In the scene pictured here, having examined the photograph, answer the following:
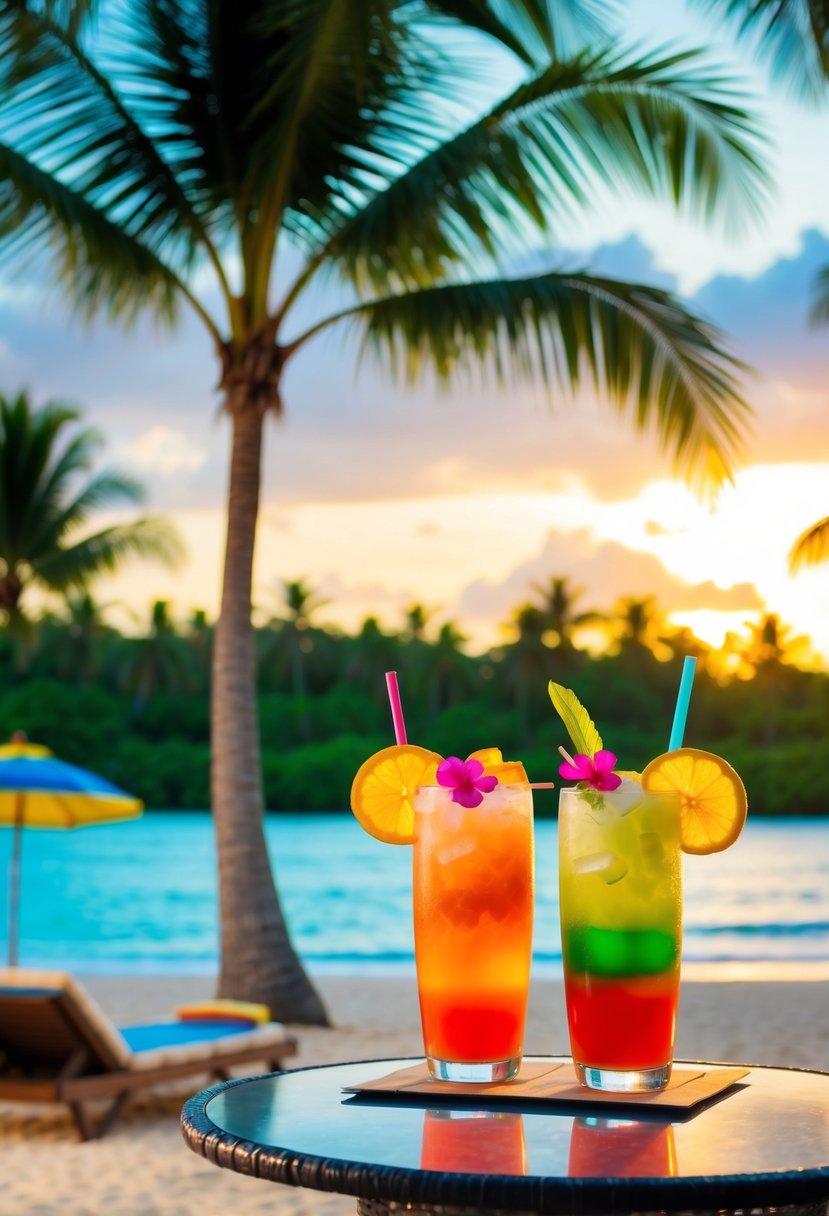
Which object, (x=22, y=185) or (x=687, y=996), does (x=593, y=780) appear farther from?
(x=687, y=996)

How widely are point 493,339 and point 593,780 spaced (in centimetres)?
612

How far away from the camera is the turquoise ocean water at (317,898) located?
20.3m

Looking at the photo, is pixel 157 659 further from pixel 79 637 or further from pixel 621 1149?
pixel 621 1149

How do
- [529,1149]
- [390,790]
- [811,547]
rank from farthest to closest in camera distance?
[811,547] → [390,790] → [529,1149]

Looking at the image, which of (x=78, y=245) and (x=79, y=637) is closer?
(x=78, y=245)

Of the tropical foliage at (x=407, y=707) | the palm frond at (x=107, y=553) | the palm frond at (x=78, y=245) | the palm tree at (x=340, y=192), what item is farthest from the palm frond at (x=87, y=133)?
the tropical foliage at (x=407, y=707)

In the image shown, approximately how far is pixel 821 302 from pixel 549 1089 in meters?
20.9

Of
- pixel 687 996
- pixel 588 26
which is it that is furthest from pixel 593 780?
pixel 687 996

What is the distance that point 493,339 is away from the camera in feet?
24.2

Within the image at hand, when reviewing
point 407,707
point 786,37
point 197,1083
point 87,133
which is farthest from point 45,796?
point 407,707

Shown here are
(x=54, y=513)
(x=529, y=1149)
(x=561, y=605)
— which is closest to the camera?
(x=529, y=1149)

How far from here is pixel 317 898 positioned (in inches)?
1369

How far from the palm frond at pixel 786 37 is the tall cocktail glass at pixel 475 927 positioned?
5.92 m

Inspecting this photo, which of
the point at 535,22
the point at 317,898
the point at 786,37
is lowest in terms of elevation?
the point at 317,898
